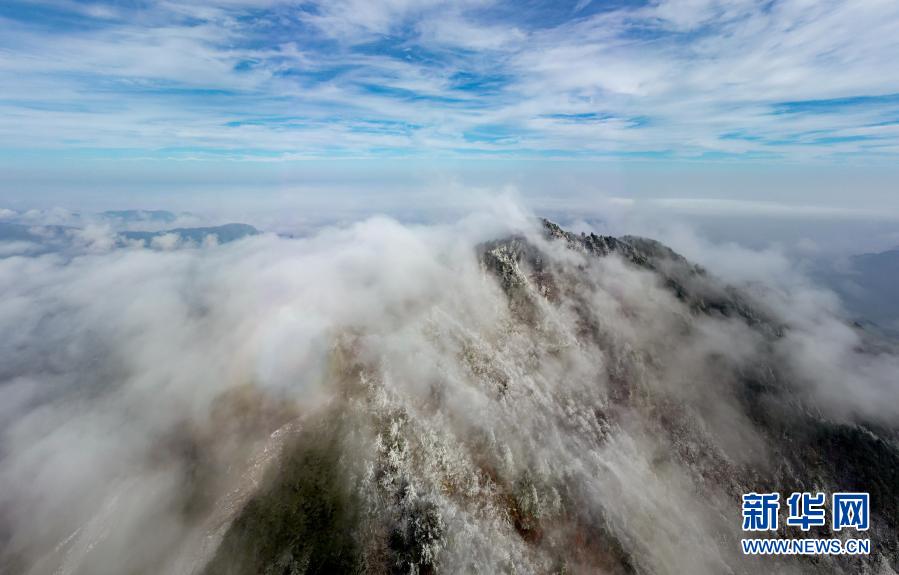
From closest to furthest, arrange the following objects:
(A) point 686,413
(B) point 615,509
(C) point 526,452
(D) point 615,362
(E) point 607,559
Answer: (E) point 607,559, (B) point 615,509, (C) point 526,452, (A) point 686,413, (D) point 615,362

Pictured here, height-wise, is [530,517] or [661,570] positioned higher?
[530,517]

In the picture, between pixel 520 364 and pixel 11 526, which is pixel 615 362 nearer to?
pixel 520 364

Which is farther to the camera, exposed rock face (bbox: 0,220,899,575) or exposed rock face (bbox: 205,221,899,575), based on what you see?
exposed rock face (bbox: 0,220,899,575)

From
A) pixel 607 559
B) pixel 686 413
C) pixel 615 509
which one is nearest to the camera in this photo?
pixel 607 559

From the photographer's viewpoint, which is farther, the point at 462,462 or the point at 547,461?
the point at 547,461

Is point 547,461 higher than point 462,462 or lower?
lower

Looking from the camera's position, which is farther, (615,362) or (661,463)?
(615,362)

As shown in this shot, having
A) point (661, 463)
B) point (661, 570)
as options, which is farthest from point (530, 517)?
point (661, 463)

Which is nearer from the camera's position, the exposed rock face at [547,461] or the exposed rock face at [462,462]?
the exposed rock face at [547,461]
